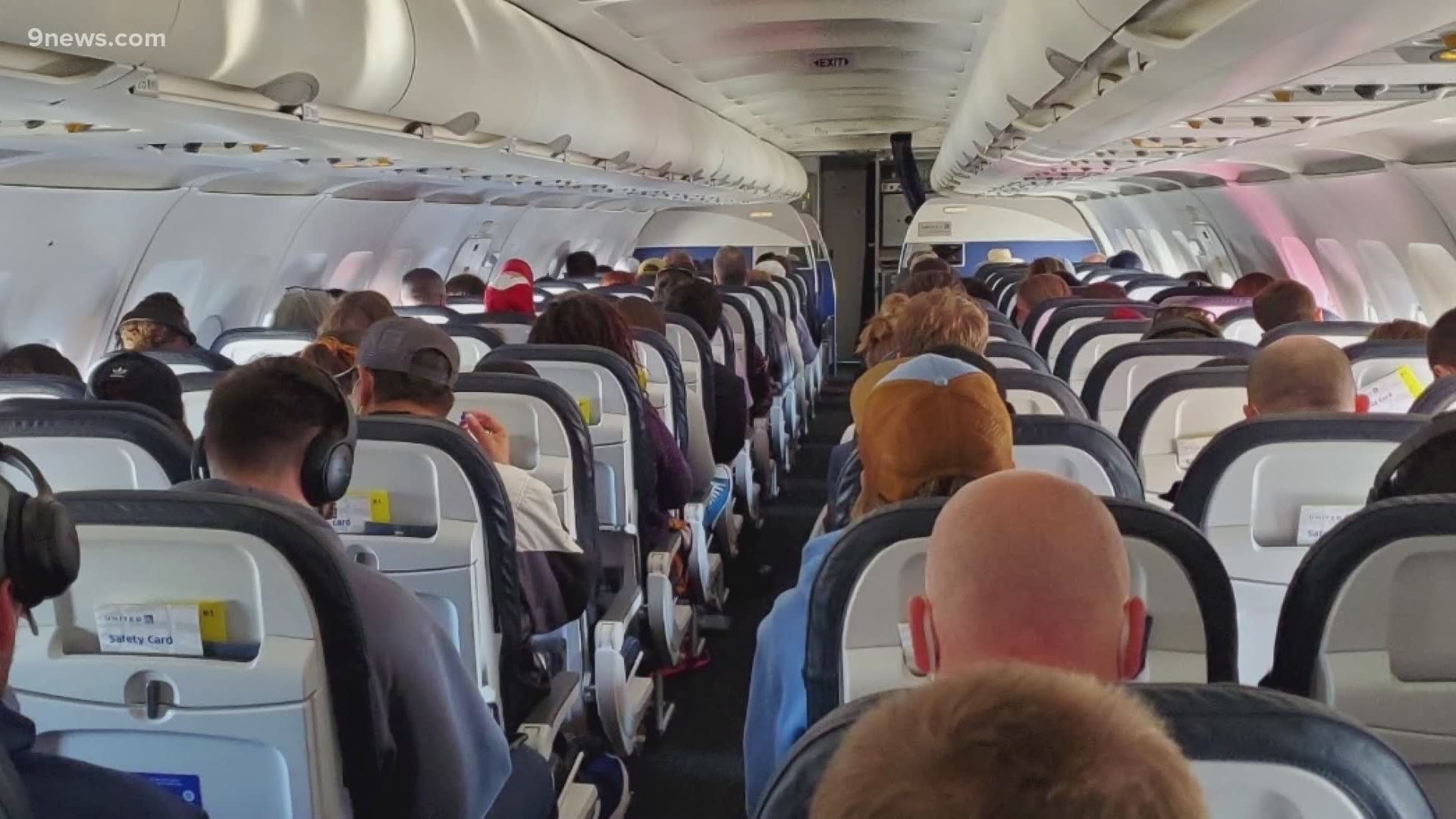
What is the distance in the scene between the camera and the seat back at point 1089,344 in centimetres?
671

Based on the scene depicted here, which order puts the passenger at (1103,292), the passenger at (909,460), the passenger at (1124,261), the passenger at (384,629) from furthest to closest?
the passenger at (1124,261) < the passenger at (1103,292) < the passenger at (909,460) < the passenger at (384,629)

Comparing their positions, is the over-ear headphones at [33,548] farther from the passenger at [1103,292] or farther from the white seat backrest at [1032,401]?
the passenger at [1103,292]

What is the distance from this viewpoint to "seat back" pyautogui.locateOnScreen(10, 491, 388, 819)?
239 cm

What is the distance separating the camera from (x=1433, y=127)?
618 centimetres

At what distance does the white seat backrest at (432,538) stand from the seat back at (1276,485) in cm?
185

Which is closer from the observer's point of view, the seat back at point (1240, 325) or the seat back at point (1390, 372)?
the seat back at point (1390, 372)

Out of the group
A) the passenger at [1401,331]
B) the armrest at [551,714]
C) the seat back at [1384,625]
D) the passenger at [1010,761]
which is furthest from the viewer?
the passenger at [1401,331]

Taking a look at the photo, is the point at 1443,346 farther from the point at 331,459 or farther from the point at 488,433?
the point at 331,459

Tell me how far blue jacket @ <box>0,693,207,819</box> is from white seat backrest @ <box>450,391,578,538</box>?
2.61 m

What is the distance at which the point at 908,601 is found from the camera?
243cm

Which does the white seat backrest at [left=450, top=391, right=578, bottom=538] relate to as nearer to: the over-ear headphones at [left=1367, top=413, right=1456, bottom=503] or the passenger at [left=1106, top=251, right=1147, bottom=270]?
the over-ear headphones at [left=1367, top=413, right=1456, bottom=503]

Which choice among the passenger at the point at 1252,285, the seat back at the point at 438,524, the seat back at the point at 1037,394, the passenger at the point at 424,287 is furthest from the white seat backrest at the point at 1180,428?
the passenger at the point at 424,287

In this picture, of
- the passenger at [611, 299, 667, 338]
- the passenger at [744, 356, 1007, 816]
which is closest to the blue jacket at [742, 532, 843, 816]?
the passenger at [744, 356, 1007, 816]

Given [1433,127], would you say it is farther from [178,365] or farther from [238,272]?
[238,272]
